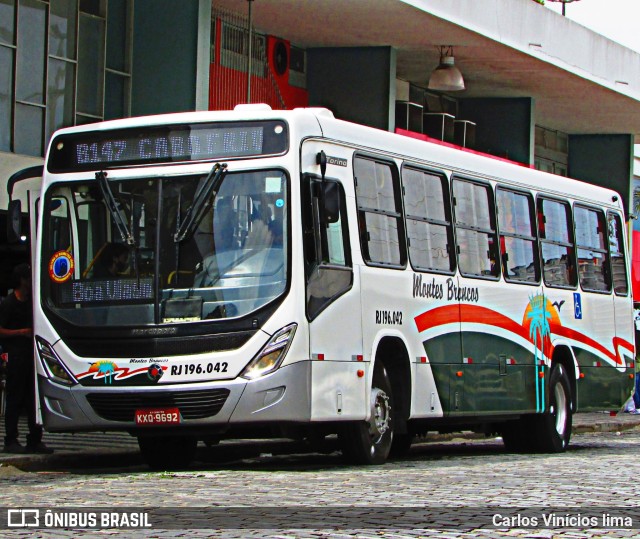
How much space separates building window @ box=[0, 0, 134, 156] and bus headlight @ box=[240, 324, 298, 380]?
402 inches

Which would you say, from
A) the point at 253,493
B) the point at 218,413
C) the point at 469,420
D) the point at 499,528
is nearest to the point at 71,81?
the point at 469,420

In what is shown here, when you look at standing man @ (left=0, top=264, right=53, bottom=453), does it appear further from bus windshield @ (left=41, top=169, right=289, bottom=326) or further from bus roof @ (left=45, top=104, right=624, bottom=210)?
bus roof @ (left=45, top=104, right=624, bottom=210)

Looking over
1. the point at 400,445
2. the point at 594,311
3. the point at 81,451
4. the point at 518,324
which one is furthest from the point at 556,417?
the point at 81,451

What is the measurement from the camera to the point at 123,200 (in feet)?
44.9

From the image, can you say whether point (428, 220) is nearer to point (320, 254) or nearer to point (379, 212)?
point (379, 212)

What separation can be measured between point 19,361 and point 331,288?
3.44 meters

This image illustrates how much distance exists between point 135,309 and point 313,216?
1.72 metres

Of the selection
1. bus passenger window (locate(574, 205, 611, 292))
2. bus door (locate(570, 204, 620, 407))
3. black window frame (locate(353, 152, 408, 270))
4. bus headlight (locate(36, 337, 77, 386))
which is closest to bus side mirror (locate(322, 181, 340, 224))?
black window frame (locate(353, 152, 408, 270))

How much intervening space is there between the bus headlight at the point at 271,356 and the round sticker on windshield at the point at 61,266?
1949 mm

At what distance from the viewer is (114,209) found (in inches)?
538

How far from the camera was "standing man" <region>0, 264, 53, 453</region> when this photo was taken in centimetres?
1505

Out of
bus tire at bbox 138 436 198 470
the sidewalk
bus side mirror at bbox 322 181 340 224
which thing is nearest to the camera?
bus side mirror at bbox 322 181 340 224

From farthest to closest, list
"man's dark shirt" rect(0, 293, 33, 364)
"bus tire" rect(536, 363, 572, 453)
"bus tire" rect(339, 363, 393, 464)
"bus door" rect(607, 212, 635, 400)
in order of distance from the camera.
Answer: "bus door" rect(607, 212, 635, 400)
"bus tire" rect(536, 363, 572, 453)
"man's dark shirt" rect(0, 293, 33, 364)
"bus tire" rect(339, 363, 393, 464)

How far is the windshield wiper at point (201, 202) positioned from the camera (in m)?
13.3
